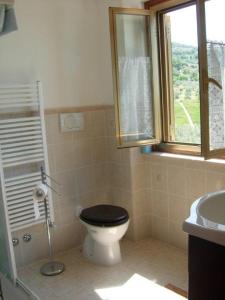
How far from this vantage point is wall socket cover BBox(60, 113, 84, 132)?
9.68 ft

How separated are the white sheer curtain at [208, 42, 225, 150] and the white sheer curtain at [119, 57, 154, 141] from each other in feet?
2.45

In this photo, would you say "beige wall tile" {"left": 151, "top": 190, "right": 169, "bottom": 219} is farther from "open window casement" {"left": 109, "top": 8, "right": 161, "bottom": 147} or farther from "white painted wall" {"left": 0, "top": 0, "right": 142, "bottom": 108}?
"white painted wall" {"left": 0, "top": 0, "right": 142, "bottom": 108}

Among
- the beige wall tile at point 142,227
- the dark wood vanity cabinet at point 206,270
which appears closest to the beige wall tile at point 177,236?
the beige wall tile at point 142,227

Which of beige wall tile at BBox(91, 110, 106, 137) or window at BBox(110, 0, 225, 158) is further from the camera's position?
beige wall tile at BBox(91, 110, 106, 137)

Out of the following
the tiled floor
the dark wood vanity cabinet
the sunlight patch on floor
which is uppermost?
the dark wood vanity cabinet

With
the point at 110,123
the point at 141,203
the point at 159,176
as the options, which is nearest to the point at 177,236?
the point at 141,203

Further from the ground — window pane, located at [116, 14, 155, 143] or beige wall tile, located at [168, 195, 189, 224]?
window pane, located at [116, 14, 155, 143]

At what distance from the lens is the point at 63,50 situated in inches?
116

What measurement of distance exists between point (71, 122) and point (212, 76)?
1.29 metres

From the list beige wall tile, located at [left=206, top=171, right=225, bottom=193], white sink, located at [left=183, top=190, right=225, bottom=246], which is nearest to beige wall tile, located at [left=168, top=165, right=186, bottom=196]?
beige wall tile, located at [left=206, top=171, right=225, bottom=193]

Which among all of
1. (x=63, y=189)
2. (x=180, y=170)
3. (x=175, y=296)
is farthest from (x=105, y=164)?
(x=175, y=296)

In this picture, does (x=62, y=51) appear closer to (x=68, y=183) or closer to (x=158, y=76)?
(x=158, y=76)

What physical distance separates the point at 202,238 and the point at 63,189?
1.86 metres

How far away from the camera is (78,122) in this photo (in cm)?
305
